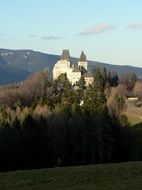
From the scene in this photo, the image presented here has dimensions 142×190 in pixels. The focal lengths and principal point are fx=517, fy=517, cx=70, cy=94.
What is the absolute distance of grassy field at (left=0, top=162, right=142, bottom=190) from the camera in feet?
68.9

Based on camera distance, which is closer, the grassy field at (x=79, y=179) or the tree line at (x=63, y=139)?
the grassy field at (x=79, y=179)

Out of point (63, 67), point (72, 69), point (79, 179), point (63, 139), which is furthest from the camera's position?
point (63, 67)

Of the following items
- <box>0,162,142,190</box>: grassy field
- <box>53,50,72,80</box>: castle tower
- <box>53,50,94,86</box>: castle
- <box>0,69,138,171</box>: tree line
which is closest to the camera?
<box>0,162,142,190</box>: grassy field

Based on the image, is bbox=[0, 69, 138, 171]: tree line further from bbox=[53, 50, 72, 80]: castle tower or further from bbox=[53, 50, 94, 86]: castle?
bbox=[53, 50, 72, 80]: castle tower

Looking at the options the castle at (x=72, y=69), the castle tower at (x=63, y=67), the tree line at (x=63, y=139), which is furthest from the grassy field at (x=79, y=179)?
the castle tower at (x=63, y=67)

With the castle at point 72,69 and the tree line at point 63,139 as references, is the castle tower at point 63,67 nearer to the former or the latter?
the castle at point 72,69

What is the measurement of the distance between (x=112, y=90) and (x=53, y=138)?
64.4m

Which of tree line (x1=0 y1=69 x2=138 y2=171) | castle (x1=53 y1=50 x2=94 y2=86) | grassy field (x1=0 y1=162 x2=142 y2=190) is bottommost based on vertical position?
tree line (x1=0 y1=69 x2=138 y2=171)

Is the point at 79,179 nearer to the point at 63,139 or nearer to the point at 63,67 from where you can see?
the point at 63,139

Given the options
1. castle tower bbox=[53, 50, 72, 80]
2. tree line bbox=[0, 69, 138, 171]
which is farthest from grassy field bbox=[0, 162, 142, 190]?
castle tower bbox=[53, 50, 72, 80]

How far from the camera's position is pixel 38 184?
22594 mm

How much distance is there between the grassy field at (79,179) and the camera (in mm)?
21006

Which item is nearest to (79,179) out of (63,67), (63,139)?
(63,139)

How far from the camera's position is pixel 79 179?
23453 millimetres
